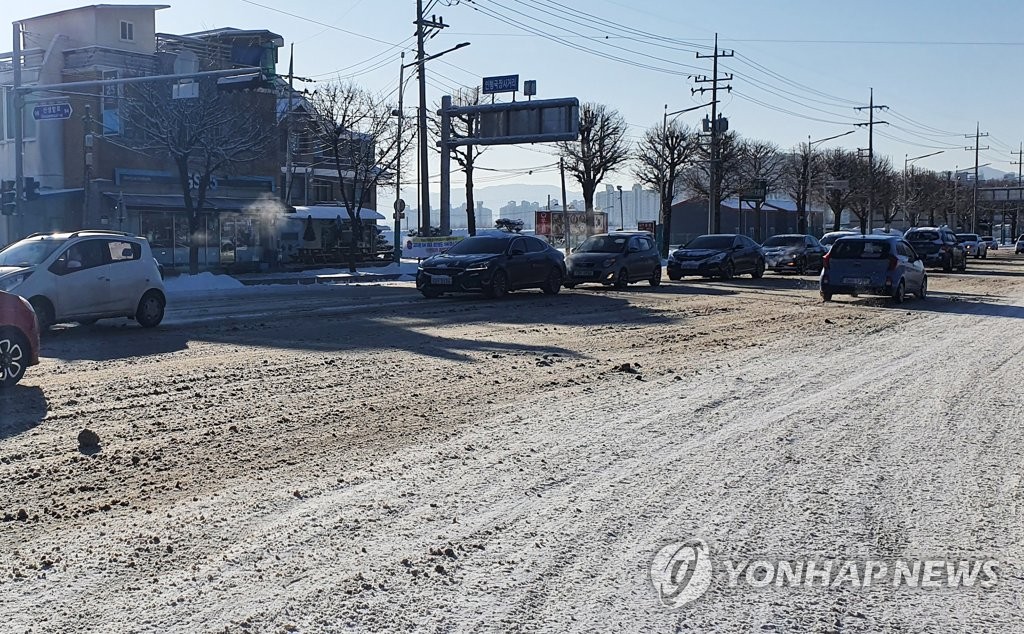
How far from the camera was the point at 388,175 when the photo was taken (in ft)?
182

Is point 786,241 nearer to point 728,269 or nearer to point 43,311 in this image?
point 728,269

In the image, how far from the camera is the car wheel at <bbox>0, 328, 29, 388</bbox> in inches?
410

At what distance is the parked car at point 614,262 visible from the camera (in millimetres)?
27797

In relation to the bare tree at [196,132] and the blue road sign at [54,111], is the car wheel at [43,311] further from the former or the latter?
the bare tree at [196,132]

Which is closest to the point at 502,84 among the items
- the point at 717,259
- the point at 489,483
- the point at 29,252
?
the point at 717,259

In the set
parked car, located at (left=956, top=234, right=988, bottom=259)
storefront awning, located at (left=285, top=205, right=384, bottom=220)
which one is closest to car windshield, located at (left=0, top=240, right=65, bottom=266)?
storefront awning, located at (left=285, top=205, right=384, bottom=220)

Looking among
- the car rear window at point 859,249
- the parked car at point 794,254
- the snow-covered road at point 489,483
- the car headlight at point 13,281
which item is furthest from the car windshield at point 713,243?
the car headlight at point 13,281

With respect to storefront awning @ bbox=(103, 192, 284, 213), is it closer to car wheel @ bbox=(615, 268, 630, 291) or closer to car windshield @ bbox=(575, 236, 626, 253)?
car windshield @ bbox=(575, 236, 626, 253)

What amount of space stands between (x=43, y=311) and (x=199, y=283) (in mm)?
16615

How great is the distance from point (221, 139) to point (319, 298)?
18.5 m

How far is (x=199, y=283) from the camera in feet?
104

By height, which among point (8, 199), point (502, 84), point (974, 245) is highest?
point (502, 84)

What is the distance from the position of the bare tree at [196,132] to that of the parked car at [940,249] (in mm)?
27610

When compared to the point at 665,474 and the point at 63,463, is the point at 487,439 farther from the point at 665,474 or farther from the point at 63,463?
the point at 63,463
